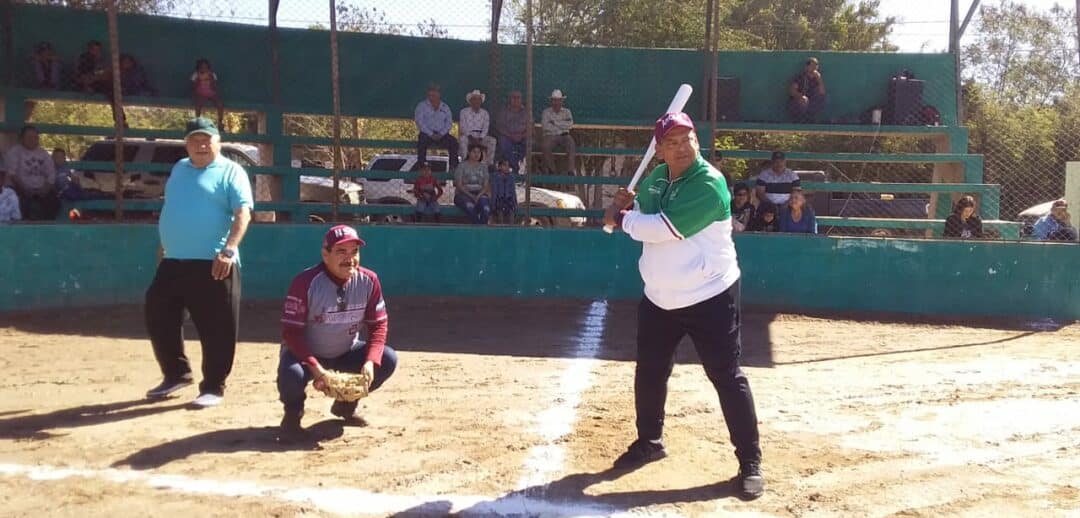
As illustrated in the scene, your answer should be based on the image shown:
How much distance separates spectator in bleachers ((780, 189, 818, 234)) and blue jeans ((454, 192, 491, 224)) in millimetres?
3545

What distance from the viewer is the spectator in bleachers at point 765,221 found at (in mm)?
11430

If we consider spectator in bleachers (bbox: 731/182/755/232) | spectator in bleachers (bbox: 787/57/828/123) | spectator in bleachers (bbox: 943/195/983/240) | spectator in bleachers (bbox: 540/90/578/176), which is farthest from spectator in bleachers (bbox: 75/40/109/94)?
spectator in bleachers (bbox: 943/195/983/240)

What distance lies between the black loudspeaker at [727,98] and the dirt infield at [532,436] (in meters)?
5.68

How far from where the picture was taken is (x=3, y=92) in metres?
12.2

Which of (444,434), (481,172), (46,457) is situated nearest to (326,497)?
(444,434)

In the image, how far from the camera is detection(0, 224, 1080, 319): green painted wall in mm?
10672

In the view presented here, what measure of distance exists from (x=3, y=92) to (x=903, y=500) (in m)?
11.9

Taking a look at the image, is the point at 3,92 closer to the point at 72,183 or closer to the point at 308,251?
the point at 72,183

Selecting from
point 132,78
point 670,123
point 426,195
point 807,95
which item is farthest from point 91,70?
point 670,123

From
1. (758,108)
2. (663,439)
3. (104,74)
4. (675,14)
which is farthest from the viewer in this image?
(675,14)

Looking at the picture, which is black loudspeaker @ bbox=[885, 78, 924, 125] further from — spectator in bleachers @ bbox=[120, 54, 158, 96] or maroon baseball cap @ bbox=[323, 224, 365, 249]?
maroon baseball cap @ bbox=[323, 224, 365, 249]

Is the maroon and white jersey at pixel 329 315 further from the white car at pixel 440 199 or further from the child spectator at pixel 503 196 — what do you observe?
the white car at pixel 440 199

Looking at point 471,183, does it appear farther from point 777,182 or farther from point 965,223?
point 965,223

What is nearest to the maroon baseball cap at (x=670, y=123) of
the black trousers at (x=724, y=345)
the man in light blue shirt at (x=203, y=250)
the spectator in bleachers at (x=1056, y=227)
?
the black trousers at (x=724, y=345)
